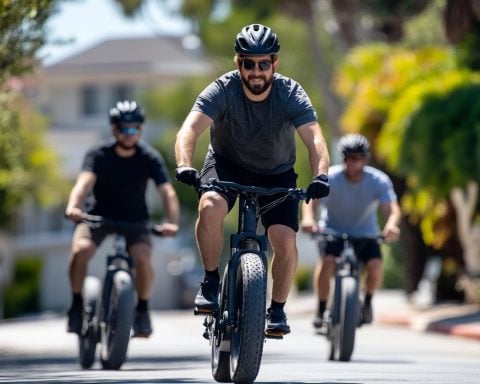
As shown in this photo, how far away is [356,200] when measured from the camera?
1471 cm

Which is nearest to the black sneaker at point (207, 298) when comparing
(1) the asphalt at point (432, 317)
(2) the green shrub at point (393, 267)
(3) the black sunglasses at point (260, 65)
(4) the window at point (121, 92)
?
(3) the black sunglasses at point (260, 65)

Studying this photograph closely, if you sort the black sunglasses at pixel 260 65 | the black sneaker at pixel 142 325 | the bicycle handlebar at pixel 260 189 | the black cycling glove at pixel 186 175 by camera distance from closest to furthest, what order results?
the black cycling glove at pixel 186 175 < the bicycle handlebar at pixel 260 189 < the black sunglasses at pixel 260 65 < the black sneaker at pixel 142 325

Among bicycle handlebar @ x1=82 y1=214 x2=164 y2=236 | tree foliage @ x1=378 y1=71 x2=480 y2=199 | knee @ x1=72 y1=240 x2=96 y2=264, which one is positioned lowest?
knee @ x1=72 y1=240 x2=96 y2=264

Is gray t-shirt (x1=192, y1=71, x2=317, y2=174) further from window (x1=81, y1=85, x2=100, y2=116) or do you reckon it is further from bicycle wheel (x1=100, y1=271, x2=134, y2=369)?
window (x1=81, y1=85, x2=100, y2=116)

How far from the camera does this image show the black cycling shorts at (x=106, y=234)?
44.5 ft

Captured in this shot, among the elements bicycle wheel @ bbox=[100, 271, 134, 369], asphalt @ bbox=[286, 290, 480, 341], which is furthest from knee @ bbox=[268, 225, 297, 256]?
asphalt @ bbox=[286, 290, 480, 341]

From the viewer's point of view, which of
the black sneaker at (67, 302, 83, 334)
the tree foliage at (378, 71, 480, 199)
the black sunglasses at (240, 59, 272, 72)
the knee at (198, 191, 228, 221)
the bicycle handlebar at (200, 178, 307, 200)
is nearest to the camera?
the bicycle handlebar at (200, 178, 307, 200)

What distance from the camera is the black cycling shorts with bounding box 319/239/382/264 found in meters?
14.8

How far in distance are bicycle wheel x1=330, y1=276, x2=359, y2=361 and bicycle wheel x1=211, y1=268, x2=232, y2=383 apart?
3765 millimetres

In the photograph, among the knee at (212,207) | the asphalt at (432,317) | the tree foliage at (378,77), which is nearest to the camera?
the knee at (212,207)

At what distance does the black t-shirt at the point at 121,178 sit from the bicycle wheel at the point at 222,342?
3.83 meters

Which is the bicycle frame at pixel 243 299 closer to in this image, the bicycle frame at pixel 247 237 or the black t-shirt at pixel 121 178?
the bicycle frame at pixel 247 237

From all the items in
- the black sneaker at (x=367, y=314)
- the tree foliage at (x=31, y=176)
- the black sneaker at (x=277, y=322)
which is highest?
the tree foliage at (x=31, y=176)

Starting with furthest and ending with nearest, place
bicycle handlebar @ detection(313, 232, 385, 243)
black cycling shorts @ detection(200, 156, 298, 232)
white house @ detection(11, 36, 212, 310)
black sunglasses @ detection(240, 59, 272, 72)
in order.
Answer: white house @ detection(11, 36, 212, 310) < bicycle handlebar @ detection(313, 232, 385, 243) < black cycling shorts @ detection(200, 156, 298, 232) < black sunglasses @ detection(240, 59, 272, 72)
